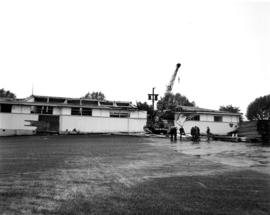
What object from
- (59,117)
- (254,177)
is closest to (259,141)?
(254,177)

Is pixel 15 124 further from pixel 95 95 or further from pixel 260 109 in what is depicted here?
pixel 260 109

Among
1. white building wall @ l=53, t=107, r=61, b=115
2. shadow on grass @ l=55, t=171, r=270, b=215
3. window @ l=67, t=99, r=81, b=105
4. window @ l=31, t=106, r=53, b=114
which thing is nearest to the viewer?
shadow on grass @ l=55, t=171, r=270, b=215

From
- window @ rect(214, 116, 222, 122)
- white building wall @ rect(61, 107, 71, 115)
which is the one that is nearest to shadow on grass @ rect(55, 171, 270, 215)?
white building wall @ rect(61, 107, 71, 115)

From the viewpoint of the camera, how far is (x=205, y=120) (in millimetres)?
45375

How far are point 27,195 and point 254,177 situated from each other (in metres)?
6.00

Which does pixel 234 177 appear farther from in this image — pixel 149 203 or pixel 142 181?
pixel 149 203

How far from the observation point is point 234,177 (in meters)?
7.76

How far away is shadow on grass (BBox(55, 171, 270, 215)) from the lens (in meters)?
4.77

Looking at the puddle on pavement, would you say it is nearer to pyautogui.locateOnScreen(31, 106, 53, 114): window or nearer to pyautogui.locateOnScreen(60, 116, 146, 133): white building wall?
pyautogui.locateOnScreen(60, 116, 146, 133): white building wall

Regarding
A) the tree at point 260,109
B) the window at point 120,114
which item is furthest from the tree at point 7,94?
the tree at point 260,109

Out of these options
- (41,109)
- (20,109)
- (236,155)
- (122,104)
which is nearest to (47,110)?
(41,109)

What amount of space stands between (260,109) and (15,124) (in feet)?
196

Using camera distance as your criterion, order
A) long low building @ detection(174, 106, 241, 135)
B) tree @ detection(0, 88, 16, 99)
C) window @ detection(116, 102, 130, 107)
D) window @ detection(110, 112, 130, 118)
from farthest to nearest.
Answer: tree @ detection(0, 88, 16, 99)
window @ detection(116, 102, 130, 107)
long low building @ detection(174, 106, 241, 135)
window @ detection(110, 112, 130, 118)

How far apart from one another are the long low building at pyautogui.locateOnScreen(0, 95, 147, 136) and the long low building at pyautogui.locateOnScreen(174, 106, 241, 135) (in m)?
6.64
